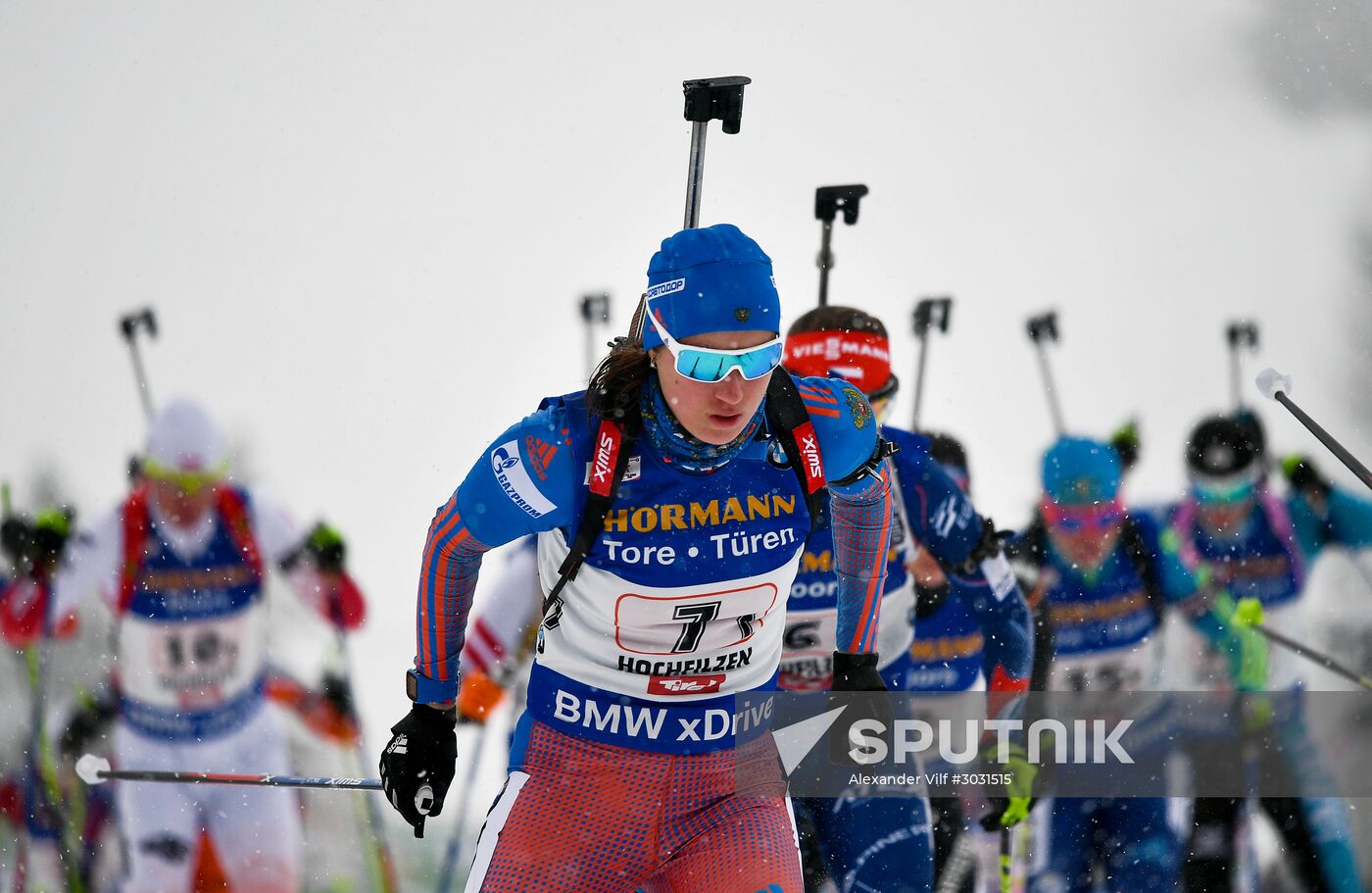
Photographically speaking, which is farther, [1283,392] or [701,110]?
[1283,392]

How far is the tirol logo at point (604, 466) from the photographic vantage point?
8.29 feet

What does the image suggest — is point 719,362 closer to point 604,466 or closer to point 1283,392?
point 604,466

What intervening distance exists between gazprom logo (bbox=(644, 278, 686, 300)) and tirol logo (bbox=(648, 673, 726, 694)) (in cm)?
71

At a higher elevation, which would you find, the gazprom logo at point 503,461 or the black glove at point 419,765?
the gazprom logo at point 503,461

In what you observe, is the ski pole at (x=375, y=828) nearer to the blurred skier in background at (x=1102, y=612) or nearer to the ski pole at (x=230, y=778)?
the ski pole at (x=230, y=778)

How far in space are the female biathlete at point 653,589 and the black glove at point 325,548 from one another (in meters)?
3.77

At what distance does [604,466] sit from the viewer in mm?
2531

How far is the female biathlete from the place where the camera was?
2.53m

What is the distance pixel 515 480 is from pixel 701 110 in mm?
1387

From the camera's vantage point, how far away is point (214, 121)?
13.6m

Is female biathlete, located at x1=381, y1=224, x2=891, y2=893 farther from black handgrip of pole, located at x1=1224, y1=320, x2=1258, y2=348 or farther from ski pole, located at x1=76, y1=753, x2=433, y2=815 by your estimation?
black handgrip of pole, located at x1=1224, y1=320, x2=1258, y2=348

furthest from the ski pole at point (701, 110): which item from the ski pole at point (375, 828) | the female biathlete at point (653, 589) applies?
the ski pole at point (375, 828)

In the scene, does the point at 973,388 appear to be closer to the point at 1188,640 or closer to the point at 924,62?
the point at 924,62

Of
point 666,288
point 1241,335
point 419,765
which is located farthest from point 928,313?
point 419,765
